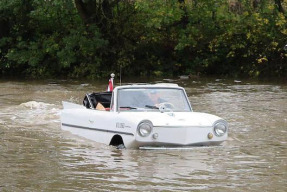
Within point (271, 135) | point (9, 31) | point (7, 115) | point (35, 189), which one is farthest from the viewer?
point (9, 31)

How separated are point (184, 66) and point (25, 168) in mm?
23138

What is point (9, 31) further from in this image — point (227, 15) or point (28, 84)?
point (227, 15)

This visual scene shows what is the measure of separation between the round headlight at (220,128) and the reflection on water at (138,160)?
379 millimetres

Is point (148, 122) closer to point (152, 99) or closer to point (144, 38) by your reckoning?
point (152, 99)

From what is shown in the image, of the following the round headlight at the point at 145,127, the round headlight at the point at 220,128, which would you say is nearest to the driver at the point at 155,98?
the round headlight at the point at 145,127

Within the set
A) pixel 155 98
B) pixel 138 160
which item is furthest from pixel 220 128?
pixel 138 160

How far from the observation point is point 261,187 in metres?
9.47

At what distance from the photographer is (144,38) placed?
33094mm

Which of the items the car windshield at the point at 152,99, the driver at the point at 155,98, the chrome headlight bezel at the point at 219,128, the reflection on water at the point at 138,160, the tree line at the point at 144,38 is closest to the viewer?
the reflection on water at the point at 138,160

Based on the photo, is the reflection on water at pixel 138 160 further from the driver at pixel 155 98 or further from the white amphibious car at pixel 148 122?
the driver at pixel 155 98

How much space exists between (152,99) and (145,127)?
1.56 m

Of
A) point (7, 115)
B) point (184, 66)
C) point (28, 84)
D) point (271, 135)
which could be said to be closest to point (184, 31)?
point (184, 66)

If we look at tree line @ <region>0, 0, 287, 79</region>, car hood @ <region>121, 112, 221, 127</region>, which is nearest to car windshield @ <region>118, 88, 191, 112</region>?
car hood @ <region>121, 112, 221, 127</region>

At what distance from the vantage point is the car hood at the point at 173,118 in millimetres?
11852
